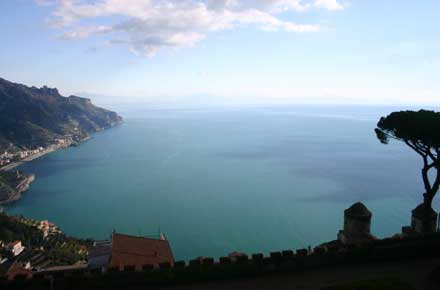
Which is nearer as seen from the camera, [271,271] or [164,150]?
[271,271]

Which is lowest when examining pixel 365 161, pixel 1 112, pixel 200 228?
pixel 200 228

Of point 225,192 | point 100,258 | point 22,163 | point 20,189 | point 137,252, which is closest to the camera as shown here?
point 137,252

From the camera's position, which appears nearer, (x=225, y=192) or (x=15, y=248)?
(x=15, y=248)

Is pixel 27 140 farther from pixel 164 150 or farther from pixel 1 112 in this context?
pixel 164 150

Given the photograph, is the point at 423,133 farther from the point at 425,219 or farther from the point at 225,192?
the point at 225,192

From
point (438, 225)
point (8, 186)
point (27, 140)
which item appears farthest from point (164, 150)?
point (438, 225)

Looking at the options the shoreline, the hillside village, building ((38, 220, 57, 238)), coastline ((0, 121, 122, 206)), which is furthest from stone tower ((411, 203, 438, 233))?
the shoreline

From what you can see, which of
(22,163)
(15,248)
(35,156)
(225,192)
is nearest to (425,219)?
(15,248)
